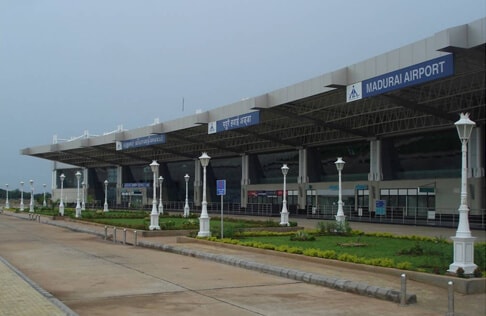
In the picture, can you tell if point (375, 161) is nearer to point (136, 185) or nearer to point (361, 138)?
point (361, 138)

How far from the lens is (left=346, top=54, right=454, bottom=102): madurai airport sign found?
2738 centimetres

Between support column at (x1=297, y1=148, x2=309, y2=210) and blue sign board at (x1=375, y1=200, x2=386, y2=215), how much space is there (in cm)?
1236

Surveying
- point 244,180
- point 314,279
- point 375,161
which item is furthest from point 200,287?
point 244,180

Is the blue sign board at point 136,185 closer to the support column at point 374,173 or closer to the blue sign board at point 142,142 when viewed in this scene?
the blue sign board at point 142,142

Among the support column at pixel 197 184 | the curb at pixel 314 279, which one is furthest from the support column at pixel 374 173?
the support column at pixel 197 184

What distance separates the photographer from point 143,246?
79.1 ft

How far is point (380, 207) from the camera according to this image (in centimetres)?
4678

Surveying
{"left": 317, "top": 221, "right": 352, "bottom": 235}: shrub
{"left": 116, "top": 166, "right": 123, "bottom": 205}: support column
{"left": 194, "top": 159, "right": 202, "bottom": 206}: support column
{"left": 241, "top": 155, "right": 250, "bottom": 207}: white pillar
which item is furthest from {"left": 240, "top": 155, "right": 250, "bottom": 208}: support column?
{"left": 317, "top": 221, "right": 352, "bottom": 235}: shrub

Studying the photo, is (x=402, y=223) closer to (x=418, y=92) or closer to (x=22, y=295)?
(x=418, y=92)

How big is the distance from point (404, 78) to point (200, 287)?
21.0 metres

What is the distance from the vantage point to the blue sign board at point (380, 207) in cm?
4653

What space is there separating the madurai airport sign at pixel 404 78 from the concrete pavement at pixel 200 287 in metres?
14.4

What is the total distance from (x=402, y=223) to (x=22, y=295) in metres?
35.5

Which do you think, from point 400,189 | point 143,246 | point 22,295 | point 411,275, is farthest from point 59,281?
point 400,189
